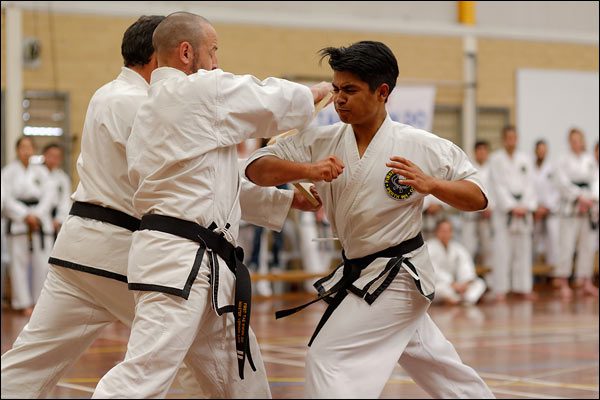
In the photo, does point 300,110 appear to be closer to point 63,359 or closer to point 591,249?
point 63,359

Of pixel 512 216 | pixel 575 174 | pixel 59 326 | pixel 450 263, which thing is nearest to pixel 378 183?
pixel 59 326

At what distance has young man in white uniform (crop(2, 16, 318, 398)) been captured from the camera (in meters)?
3.90

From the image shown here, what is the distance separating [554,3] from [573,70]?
10.6 ft

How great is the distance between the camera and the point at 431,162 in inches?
146

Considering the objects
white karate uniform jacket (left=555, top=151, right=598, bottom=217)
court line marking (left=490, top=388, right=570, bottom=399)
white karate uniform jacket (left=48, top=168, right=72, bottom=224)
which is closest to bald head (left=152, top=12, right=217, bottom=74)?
court line marking (left=490, top=388, right=570, bottom=399)

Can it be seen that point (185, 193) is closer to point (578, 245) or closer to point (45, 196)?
point (45, 196)

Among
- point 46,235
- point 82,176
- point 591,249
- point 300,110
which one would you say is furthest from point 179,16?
point 591,249

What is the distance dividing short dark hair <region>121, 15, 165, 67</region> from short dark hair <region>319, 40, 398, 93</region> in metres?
0.76

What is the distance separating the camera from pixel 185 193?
3551 mm

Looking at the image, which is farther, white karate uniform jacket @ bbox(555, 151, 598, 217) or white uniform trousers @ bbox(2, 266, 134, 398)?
white karate uniform jacket @ bbox(555, 151, 598, 217)

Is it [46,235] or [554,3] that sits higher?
[554,3]

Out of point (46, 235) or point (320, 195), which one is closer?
point (320, 195)

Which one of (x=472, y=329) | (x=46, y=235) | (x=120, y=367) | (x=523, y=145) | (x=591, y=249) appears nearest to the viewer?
(x=120, y=367)

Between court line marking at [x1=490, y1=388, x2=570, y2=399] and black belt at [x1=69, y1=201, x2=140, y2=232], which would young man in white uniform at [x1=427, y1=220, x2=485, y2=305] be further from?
black belt at [x1=69, y1=201, x2=140, y2=232]
